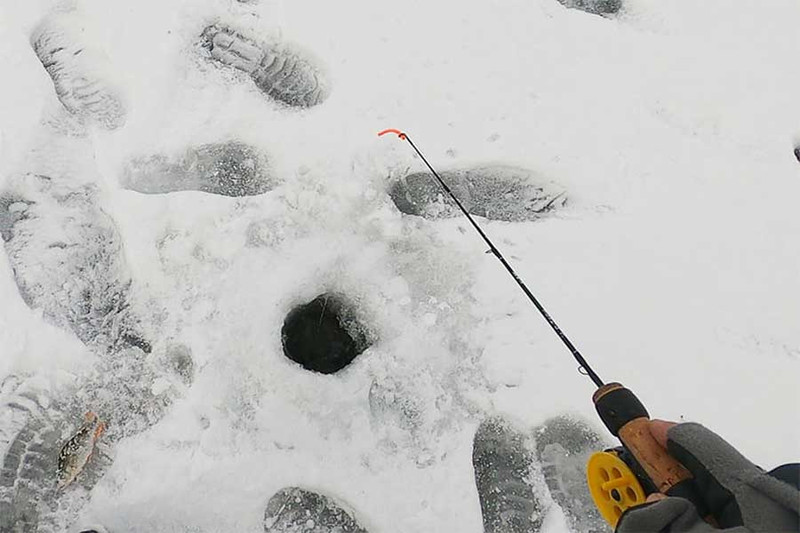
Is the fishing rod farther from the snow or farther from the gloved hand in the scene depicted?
the snow

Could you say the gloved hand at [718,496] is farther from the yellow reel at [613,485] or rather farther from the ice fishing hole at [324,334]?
the ice fishing hole at [324,334]

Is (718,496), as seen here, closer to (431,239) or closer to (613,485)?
(613,485)

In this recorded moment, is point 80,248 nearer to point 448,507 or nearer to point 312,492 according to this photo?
point 312,492

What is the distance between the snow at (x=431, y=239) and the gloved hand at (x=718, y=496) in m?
0.95

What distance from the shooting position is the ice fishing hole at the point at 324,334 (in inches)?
103

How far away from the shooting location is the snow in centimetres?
236

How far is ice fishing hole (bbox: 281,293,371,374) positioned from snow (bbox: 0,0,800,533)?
0.20 feet

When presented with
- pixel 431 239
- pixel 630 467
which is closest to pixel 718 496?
pixel 630 467

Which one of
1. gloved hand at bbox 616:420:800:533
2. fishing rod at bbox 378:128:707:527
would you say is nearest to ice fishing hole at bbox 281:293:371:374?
fishing rod at bbox 378:128:707:527

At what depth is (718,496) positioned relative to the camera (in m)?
1.44

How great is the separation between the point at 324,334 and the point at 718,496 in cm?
162

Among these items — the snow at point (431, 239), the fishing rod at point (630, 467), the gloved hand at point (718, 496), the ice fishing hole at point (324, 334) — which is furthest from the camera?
the ice fishing hole at point (324, 334)

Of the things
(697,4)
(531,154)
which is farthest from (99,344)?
(697,4)

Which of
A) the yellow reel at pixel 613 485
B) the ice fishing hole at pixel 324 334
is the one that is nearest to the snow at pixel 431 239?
the ice fishing hole at pixel 324 334
